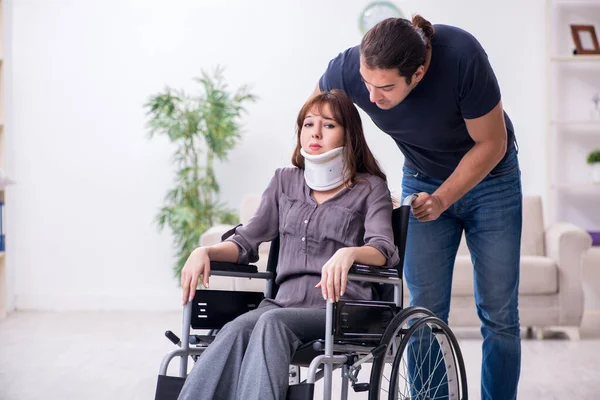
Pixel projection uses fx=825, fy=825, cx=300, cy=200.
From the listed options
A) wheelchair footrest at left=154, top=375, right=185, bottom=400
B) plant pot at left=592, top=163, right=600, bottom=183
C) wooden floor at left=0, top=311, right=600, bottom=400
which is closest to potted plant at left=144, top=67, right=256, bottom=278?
wooden floor at left=0, top=311, right=600, bottom=400

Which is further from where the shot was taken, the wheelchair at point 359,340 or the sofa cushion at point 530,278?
the sofa cushion at point 530,278

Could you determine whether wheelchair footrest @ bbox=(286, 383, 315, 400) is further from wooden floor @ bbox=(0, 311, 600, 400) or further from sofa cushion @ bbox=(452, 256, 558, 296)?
sofa cushion @ bbox=(452, 256, 558, 296)

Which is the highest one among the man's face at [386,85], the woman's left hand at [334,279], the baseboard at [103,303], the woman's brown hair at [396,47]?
the woman's brown hair at [396,47]

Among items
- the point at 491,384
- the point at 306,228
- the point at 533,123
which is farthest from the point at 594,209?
the point at 306,228

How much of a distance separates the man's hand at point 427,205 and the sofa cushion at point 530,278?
2.21 m

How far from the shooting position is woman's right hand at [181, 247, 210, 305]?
1841 millimetres

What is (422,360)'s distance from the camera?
219 cm

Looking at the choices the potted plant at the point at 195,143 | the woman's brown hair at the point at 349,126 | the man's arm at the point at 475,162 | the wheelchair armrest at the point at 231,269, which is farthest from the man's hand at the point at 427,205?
the potted plant at the point at 195,143

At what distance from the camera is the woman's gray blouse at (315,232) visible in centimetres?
193

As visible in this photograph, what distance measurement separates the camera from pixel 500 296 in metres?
2.14

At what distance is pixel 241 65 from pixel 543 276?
2.34 meters

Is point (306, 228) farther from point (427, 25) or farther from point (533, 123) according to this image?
point (533, 123)

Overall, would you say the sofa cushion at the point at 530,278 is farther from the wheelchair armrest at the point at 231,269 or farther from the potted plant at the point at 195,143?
the wheelchair armrest at the point at 231,269

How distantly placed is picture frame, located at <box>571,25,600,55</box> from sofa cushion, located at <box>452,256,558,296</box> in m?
1.66
